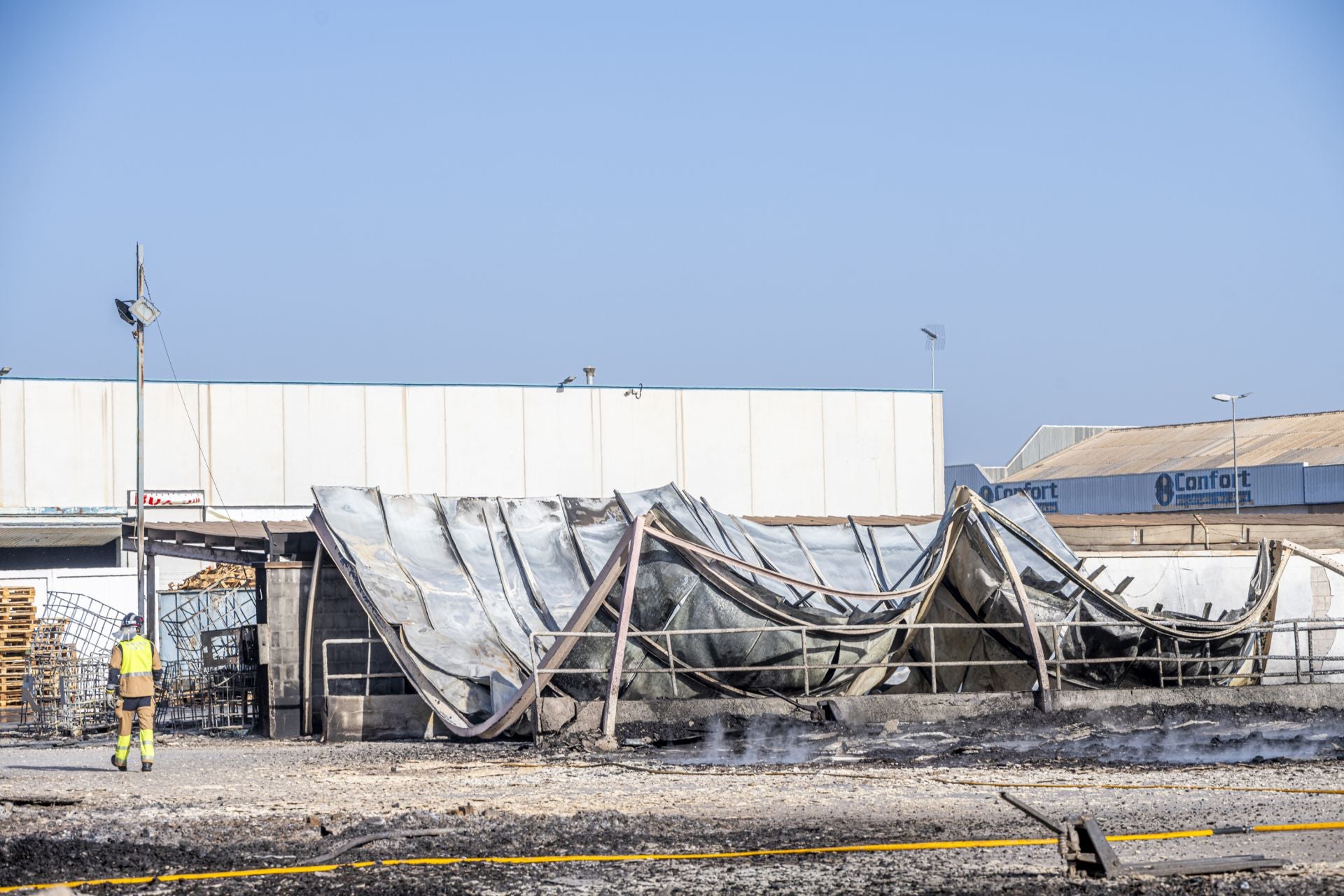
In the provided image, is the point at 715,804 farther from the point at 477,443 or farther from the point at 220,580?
the point at 477,443

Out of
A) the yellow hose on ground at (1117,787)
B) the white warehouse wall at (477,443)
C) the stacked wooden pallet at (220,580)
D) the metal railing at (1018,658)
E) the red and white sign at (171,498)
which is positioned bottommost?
the yellow hose on ground at (1117,787)

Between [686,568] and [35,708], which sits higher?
[686,568]

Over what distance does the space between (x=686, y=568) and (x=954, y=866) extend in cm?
1024

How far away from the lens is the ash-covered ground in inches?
359

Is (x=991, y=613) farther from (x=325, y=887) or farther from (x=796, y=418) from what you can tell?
(x=796, y=418)

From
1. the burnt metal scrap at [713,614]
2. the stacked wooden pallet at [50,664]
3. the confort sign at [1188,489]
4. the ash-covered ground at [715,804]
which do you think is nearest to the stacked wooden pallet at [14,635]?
the stacked wooden pallet at [50,664]

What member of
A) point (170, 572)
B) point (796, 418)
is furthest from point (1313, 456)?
point (170, 572)

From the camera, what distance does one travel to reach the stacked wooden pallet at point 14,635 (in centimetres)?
3066

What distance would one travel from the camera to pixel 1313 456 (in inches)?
2413

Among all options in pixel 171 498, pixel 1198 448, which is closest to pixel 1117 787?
pixel 171 498

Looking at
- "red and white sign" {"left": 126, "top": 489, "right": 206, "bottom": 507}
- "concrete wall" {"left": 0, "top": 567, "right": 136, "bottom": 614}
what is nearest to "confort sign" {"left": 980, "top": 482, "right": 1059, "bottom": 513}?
"red and white sign" {"left": 126, "top": 489, "right": 206, "bottom": 507}

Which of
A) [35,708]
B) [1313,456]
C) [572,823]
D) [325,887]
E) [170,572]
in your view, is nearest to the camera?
[325,887]

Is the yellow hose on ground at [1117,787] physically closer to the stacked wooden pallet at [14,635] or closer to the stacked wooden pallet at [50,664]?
the stacked wooden pallet at [50,664]

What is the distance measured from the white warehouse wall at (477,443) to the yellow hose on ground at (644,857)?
32.3 metres
